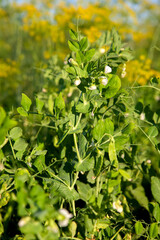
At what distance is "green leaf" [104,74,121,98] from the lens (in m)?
0.85

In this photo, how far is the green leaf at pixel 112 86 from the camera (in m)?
0.85

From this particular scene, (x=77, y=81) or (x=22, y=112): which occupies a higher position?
(x=77, y=81)

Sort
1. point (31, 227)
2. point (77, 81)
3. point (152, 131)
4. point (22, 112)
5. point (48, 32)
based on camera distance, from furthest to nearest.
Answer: point (48, 32)
point (152, 131)
point (22, 112)
point (77, 81)
point (31, 227)

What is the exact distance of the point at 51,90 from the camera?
4.73 feet

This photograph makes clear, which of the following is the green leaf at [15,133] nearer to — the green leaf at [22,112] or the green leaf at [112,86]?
the green leaf at [22,112]

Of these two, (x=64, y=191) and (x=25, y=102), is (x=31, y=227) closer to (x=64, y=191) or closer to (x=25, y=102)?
(x=64, y=191)

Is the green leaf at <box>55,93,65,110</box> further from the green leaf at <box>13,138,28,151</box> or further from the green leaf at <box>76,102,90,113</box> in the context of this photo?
the green leaf at <box>13,138,28,151</box>

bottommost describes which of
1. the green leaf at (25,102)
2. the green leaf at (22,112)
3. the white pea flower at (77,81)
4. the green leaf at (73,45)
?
the green leaf at (22,112)

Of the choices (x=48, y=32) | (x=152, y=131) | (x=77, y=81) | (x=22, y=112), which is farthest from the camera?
(x=48, y=32)

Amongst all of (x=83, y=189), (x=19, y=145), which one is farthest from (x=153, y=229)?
(x=19, y=145)

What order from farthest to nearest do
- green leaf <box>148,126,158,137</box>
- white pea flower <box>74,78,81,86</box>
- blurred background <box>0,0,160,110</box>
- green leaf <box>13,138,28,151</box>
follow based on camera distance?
blurred background <box>0,0,160,110</box> < green leaf <box>148,126,158,137</box> < green leaf <box>13,138,28,151</box> < white pea flower <box>74,78,81,86</box>

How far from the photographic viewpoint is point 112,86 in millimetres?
856

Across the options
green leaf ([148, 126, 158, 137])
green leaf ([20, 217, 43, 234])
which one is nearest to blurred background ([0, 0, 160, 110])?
green leaf ([148, 126, 158, 137])

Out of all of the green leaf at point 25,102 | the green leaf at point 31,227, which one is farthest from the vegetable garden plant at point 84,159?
the green leaf at point 31,227
